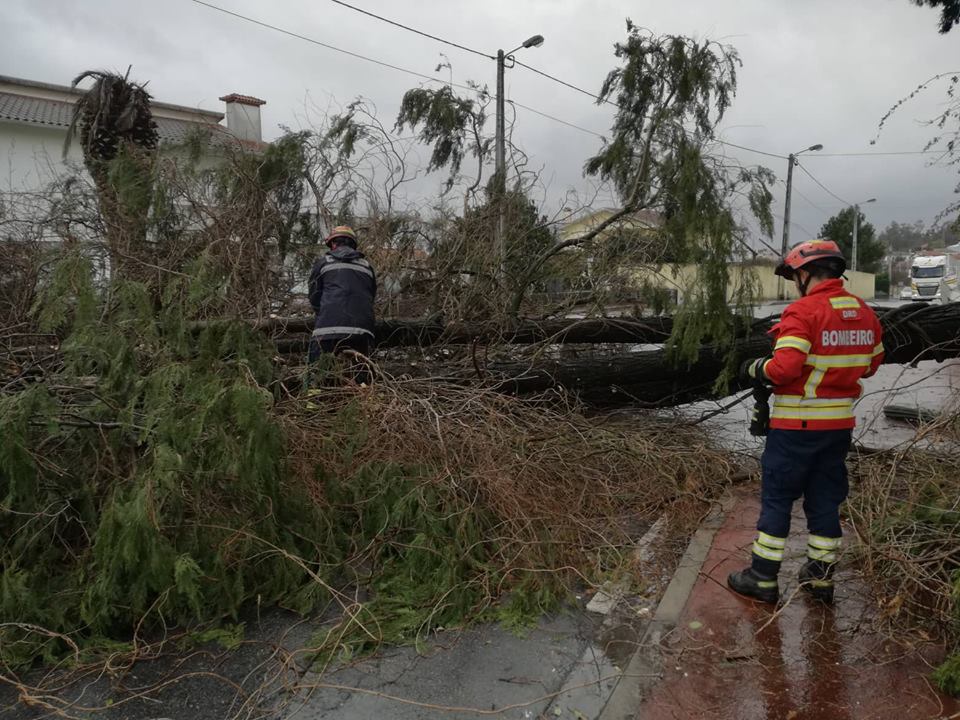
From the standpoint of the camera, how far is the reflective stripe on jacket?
512 cm

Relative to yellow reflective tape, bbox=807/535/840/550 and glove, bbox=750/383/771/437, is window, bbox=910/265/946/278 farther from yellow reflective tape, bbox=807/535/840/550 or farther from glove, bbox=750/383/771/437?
yellow reflective tape, bbox=807/535/840/550

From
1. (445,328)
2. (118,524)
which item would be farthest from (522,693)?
(445,328)

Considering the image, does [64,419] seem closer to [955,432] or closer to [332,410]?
[332,410]

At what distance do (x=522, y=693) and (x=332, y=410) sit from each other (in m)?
2.09

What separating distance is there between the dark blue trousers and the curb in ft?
1.23

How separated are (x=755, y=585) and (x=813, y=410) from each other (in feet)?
2.72

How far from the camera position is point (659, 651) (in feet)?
8.96

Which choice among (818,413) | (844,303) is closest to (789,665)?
(818,413)

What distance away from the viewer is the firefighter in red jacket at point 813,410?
297 centimetres

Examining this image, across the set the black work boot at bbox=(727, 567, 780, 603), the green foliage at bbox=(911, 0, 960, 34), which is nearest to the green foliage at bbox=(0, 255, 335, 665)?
the black work boot at bbox=(727, 567, 780, 603)

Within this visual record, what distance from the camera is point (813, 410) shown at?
2.99 meters

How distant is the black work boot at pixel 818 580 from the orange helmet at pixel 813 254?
1331 mm

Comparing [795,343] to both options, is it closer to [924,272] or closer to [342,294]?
[342,294]

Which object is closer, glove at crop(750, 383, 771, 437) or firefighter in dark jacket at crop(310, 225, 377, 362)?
glove at crop(750, 383, 771, 437)
